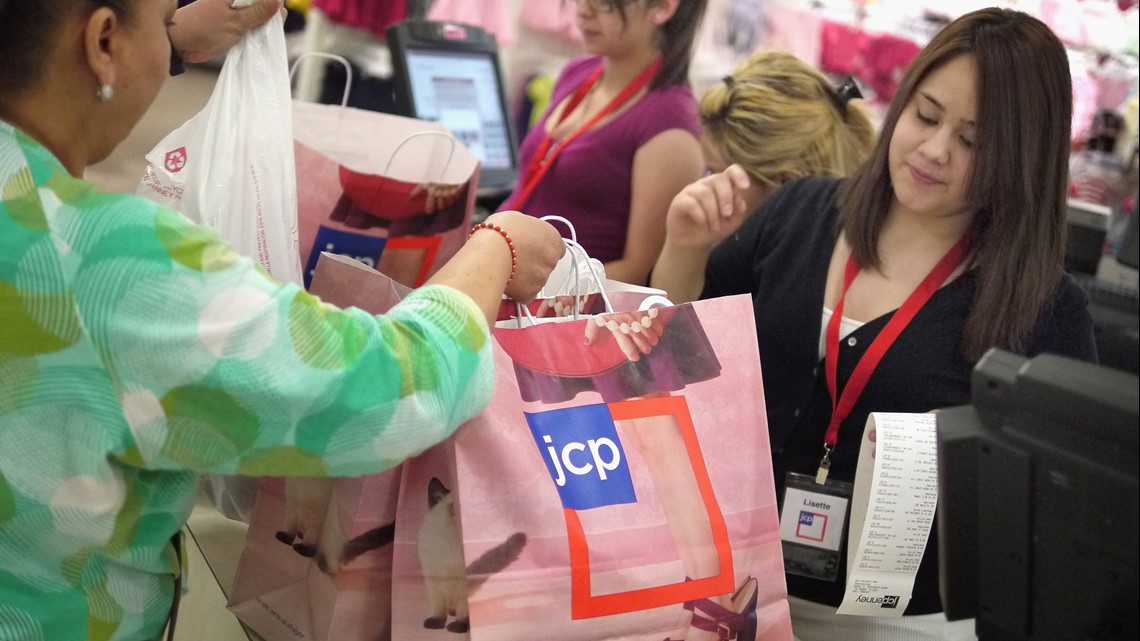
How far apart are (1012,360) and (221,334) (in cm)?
68

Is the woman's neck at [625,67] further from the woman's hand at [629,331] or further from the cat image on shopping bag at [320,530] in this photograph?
Answer: the cat image on shopping bag at [320,530]

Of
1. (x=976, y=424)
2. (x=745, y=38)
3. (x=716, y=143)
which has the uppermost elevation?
(x=976, y=424)

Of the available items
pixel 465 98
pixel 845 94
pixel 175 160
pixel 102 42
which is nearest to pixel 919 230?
pixel 845 94

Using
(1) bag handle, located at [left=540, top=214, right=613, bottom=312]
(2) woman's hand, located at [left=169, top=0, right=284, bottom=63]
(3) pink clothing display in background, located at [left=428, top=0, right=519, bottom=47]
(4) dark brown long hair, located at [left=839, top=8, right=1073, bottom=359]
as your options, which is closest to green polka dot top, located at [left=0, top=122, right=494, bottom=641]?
(1) bag handle, located at [left=540, top=214, right=613, bottom=312]

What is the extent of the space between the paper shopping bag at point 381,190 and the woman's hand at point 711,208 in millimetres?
436

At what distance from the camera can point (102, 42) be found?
96cm

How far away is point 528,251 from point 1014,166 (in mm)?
893

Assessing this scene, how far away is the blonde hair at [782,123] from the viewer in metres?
2.35

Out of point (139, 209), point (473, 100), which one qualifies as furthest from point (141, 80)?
point (473, 100)

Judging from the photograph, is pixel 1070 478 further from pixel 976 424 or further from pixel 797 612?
pixel 797 612

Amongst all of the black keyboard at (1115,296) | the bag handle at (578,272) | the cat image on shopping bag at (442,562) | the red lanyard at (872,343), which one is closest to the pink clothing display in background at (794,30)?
the black keyboard at (1115,296)

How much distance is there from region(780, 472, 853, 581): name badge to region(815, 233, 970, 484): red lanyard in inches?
1.2

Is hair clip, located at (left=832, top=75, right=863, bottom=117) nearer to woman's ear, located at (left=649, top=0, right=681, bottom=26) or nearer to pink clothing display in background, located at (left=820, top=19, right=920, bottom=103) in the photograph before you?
woman's ear, located at (left=649, top=0, right=681, bottom=26)

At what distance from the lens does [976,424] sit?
948 millimetres
